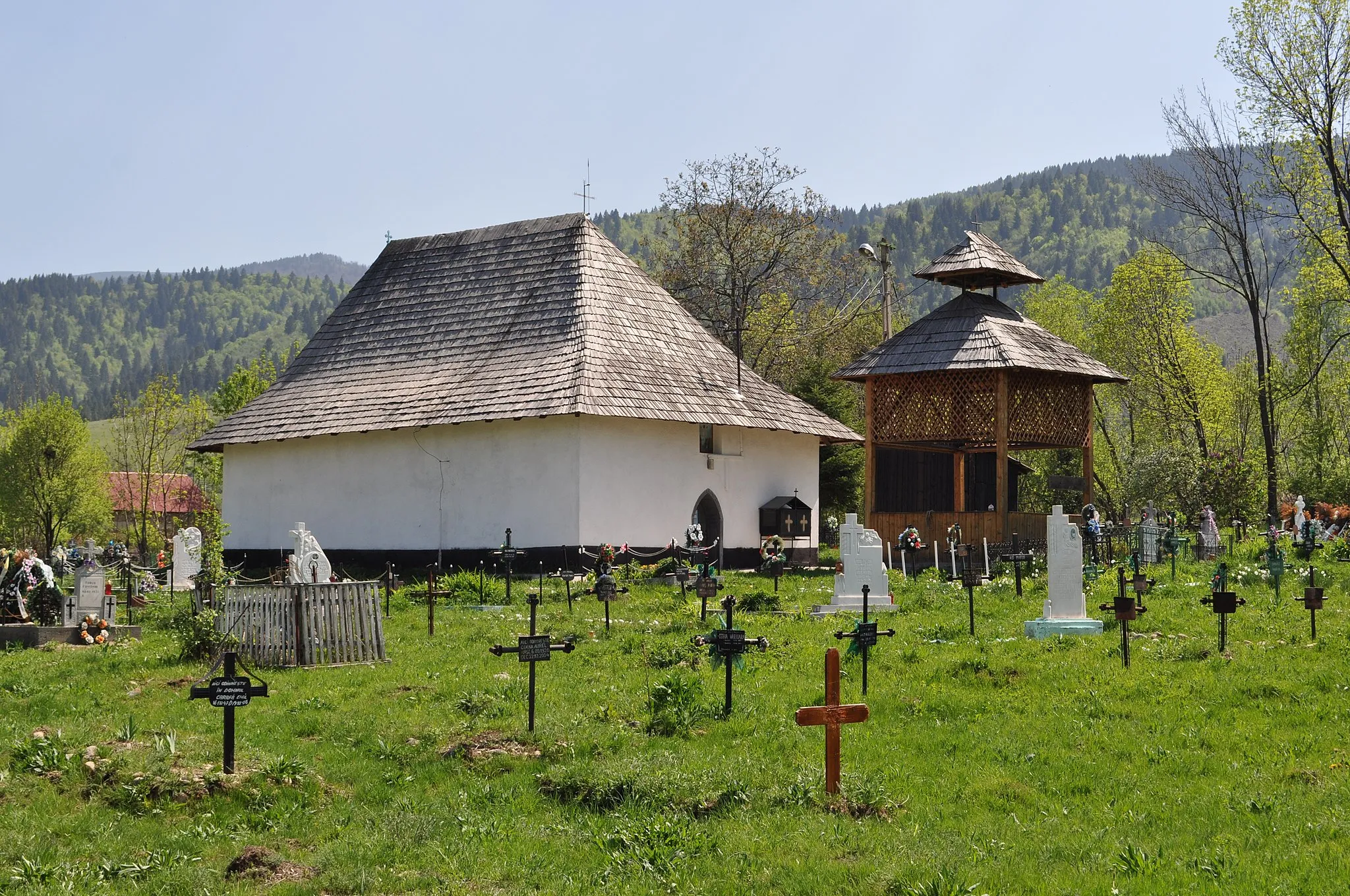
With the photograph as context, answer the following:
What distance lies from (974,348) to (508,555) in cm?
1082

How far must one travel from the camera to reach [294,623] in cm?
1636

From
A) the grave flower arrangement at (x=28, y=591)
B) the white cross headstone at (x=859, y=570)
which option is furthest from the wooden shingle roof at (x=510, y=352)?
the grave flower arrangement at (x=28, y=591)

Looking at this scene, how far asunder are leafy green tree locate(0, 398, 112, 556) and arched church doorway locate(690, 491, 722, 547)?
4030cm

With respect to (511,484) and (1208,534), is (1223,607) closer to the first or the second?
(1208,534)

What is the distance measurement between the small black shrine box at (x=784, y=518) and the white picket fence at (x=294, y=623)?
1906cm

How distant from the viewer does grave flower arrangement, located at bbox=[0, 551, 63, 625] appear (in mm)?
19625

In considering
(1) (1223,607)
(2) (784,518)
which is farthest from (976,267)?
(1) (1223,607)

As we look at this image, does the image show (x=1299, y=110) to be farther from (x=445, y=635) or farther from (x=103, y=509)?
(x=103, y=509)

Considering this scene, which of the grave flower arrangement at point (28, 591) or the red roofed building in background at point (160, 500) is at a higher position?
the red roofed building in background at point (160, 500)

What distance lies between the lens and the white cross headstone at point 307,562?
20594 millimetres

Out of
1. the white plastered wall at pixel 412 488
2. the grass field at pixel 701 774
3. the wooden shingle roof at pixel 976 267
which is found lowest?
the grass field at pixel 701 774

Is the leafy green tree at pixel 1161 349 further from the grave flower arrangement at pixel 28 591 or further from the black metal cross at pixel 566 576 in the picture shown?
the grave flower arrangement at pixel 28 591

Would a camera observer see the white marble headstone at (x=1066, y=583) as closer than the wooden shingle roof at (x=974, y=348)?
Yes

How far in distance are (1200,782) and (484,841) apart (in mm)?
5512
